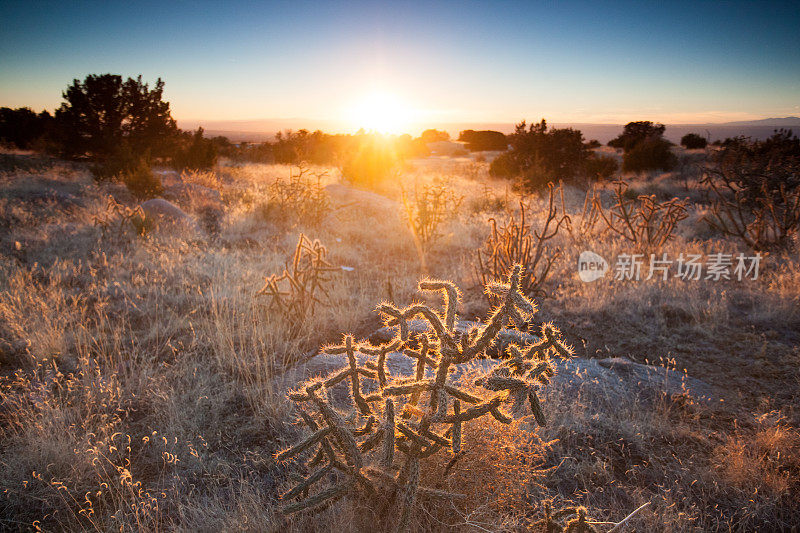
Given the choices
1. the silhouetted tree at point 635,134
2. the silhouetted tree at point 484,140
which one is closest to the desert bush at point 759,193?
the silhouetted tree at point 635,134

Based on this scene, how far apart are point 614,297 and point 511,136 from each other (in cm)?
1295

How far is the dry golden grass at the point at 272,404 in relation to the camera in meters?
1.90

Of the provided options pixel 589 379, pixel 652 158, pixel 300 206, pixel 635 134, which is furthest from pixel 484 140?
pixel 589 379

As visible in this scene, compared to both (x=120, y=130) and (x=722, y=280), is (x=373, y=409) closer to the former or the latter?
(x=722, y=280)

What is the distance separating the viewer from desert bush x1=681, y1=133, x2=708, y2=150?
Result: 93.7ft

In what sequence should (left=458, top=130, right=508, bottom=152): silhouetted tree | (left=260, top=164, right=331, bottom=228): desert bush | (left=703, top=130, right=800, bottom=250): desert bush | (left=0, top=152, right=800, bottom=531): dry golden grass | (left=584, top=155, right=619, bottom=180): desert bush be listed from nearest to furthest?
(left=0, top=152, right=800, bottom=531): dry golden grass, (left=703, top=130, right=800, bottom=250): desert bush, (left=260, top=164, right=331, bottom=228): desert bush, (left=584, top=155, right=619, bottom=180): desert bush, (left=458, top=130, right=508, bottom=152): silhouetted tree

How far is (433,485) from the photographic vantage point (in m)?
1.71

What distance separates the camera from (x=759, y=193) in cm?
771

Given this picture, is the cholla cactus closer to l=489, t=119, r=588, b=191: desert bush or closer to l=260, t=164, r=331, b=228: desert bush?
l=260, t=164, r=331, b=228: desert bush

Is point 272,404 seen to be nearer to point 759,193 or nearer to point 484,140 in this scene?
point 759,193

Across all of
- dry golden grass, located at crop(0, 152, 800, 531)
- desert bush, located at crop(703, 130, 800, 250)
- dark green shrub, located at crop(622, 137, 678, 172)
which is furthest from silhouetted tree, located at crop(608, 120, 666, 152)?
dry golden grass, located at crop(0, 152, 800, 531)

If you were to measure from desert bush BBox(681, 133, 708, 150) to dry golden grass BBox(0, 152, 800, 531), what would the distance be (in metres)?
28.6

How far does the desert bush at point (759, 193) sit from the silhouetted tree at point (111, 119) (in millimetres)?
18150

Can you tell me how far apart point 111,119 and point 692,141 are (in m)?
36.1
